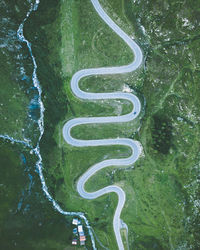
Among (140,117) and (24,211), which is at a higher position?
(140,117)

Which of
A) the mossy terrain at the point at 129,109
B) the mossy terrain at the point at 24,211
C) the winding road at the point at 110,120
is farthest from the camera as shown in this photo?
the mossy terrain at the point at 24,211

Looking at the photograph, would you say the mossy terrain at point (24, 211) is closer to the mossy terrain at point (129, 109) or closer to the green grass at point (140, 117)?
the mossy terrain at point (129, 109)

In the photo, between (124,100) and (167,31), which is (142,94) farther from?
(167,31)

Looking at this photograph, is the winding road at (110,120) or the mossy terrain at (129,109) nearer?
the mossy terrain at (129,109)

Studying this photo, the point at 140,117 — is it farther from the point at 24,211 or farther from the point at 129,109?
the point at 24,211

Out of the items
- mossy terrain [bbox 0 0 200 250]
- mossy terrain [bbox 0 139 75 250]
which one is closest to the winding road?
mossy terrain [bbox 0 0 200 250]

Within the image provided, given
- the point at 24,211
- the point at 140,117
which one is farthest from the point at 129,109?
the point at 24,211

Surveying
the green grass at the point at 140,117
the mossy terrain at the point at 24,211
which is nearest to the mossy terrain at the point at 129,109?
the green grass at the point at 140,117
